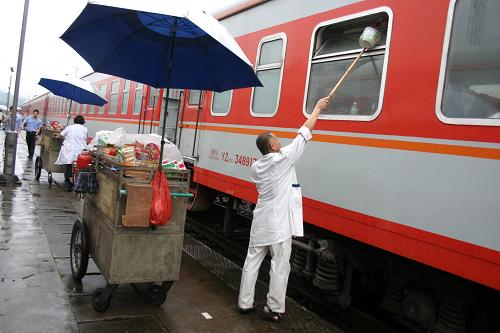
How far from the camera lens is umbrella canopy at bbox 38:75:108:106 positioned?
9539 mm

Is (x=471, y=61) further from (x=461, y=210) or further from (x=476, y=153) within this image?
(x=461, y=210)

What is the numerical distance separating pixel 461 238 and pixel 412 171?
2.07 ft

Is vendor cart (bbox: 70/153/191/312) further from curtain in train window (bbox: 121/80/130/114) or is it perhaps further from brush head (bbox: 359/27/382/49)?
curtain in train window (bbox: 121/80/130/114)

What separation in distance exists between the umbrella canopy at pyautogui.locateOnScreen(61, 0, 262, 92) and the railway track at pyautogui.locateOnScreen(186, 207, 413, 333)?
99.7 inches

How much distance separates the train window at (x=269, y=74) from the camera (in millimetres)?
5219

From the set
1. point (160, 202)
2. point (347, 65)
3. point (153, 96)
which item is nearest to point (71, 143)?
point (153, 96)

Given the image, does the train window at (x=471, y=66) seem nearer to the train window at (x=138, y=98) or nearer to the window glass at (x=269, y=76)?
the window glass at (x=269, y=76)

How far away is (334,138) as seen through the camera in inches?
168

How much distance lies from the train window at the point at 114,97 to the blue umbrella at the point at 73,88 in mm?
1737

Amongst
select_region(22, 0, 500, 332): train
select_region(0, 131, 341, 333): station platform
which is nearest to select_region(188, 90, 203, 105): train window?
select_region(22, 0, 500, 332): train

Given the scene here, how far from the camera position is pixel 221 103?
21.1ft

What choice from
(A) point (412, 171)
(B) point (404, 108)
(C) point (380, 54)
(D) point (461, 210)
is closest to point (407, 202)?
(A) point (412, 171)

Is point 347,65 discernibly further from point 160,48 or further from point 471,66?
point 160,48

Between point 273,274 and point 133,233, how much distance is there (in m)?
1.25
